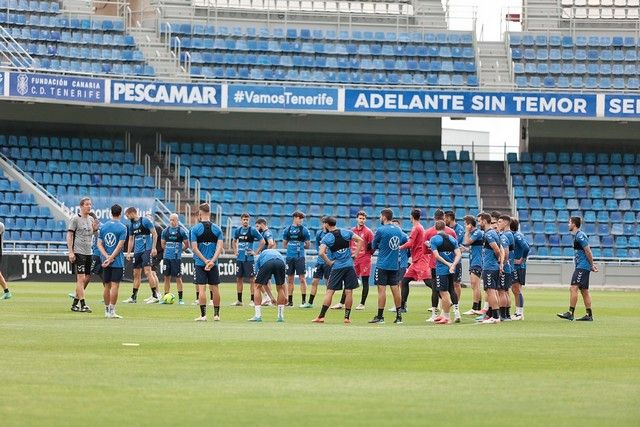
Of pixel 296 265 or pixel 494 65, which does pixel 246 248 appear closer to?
pixel 296 265

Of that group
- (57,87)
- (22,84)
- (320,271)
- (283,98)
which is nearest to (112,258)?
(320,271)

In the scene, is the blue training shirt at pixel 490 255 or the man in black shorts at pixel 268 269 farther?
the blue training shirt at pixel 490 255

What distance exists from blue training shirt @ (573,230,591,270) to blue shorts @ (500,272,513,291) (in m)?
1.43

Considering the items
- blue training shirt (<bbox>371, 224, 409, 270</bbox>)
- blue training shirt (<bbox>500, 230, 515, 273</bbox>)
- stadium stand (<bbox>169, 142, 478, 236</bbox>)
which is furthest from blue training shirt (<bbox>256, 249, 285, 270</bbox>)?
stadium stand (<bbox>169, 142, 478, 236</bbox>)

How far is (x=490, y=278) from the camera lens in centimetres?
2525

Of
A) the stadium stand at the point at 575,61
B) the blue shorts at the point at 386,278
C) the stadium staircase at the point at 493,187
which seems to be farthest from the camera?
the stadium stand at the point at 575,61

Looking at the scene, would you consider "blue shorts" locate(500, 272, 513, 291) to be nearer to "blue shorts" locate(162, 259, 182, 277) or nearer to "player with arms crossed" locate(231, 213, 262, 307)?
"player with arms crossed" locate(231, 213, 262, 307)

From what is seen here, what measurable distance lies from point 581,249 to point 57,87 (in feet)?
87.9

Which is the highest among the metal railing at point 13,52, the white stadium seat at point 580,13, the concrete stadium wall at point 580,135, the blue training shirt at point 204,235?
the white stadium seat at point 580,13

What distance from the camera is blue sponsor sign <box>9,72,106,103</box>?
47.7 metres

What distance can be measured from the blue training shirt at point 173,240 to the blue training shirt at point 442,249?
848cm

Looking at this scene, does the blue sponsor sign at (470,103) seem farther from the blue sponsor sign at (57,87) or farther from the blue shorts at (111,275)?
the blue shorts at (111,275)

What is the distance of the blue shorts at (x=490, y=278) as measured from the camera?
25.2 m

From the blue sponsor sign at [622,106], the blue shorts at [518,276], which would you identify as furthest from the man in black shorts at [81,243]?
the blue sponsor sign at [622,106]
